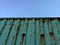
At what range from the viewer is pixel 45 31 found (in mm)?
6402

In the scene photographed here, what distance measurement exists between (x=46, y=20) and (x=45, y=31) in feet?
3.93

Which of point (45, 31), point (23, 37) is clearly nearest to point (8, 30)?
point (23, 37)

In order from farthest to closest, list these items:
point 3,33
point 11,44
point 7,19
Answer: point 7,19 → point 3,33 → point 11,44

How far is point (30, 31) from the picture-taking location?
6469 millimetres

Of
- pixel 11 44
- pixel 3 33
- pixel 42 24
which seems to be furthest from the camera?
pixel 42 24

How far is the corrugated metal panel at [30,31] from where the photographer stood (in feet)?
18.9

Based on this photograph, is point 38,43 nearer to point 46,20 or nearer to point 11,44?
point 11,44

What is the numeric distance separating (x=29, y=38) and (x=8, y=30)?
40.4 inches

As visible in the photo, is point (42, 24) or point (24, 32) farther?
point (42, 24)

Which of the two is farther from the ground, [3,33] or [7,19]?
[7,19]

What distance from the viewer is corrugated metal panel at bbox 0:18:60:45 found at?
18.9 feet

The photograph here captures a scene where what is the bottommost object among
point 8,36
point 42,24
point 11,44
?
point 11,44

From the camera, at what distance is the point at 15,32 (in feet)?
21.1

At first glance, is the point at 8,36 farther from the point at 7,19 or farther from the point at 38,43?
the point at 7,19
